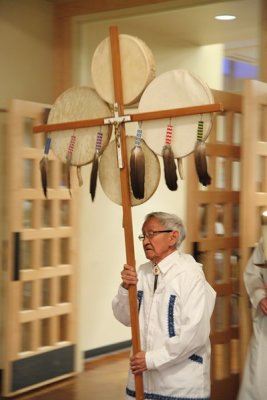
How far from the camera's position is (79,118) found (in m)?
2.91

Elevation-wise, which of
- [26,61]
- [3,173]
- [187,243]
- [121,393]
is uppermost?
[26,61]

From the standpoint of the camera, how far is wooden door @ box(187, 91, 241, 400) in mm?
4344

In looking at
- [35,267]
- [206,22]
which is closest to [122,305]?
[35,267]

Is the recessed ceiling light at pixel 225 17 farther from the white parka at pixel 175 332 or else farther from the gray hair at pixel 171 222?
the white parka at pixel 175 332

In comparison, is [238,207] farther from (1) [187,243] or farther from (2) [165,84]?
(2) [165,84]

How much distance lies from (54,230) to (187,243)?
1.22m

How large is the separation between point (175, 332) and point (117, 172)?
649 millimetres

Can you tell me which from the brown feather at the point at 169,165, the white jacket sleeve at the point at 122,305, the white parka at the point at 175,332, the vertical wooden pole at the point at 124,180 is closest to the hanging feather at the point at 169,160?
the brown feather at the point at 169,165

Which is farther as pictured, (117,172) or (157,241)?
(157,241)

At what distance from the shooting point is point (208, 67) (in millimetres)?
6141

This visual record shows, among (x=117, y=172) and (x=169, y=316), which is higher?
(x=117, y=172)

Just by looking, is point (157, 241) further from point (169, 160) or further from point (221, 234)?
point (221, 234)

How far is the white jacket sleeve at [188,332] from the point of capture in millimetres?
2855

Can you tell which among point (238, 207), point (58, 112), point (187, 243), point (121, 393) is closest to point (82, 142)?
point (58, 112)
